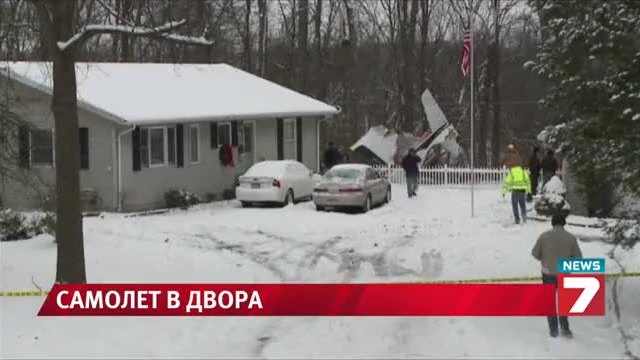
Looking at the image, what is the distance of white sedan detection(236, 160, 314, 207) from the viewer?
1079 inches

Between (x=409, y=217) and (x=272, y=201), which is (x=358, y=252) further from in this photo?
(x=272, y=201)

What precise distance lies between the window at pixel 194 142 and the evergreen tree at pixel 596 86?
17940 mm

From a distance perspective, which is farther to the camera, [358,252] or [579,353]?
[358,252]

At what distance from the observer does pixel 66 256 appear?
1382cm

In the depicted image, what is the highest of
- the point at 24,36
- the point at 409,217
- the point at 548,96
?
the point at 24,36

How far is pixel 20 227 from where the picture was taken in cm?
2008

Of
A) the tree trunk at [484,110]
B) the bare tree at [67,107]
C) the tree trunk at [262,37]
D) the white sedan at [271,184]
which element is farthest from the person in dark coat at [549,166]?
the tree trunk at [262,37]

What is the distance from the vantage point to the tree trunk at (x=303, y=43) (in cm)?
5296

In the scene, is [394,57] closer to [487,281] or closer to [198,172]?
[198,172]

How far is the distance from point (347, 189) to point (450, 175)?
420 inches

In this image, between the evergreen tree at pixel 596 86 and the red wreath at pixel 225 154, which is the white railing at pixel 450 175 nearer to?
the red wreath at pixel 225 154

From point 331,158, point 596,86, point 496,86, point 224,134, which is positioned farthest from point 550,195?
point 496,86

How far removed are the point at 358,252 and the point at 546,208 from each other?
20.1ft

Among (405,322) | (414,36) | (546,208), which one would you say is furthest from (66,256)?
(414,36)
